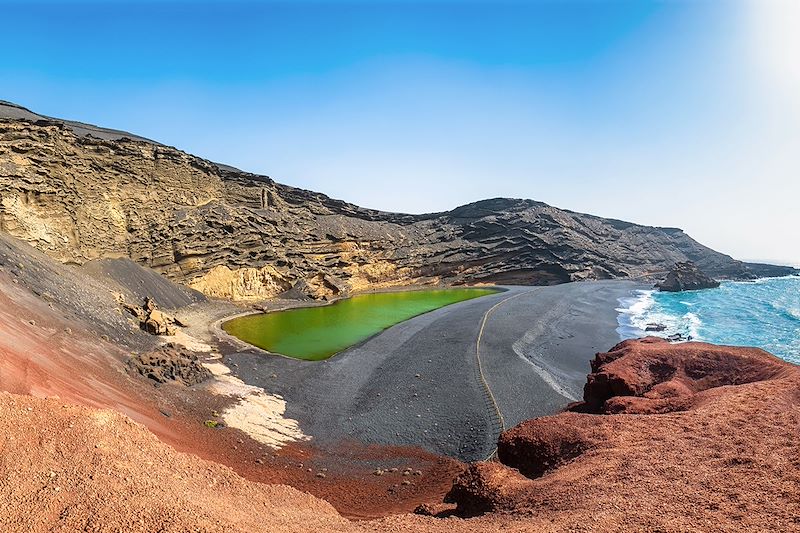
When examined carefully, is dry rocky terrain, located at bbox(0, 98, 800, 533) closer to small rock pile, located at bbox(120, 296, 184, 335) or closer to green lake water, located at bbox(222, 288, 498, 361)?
small rock pile, located at bbox(120, 296, 184, 335)

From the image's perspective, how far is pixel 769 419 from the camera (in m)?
7.02

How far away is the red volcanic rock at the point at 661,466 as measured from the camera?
4.94 metres

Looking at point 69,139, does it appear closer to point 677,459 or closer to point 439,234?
point 677,459

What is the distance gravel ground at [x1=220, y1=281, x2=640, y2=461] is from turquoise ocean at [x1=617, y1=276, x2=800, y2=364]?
Answer: 340 inches

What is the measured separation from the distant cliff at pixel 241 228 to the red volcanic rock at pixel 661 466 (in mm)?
34414

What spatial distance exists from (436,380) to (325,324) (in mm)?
18424

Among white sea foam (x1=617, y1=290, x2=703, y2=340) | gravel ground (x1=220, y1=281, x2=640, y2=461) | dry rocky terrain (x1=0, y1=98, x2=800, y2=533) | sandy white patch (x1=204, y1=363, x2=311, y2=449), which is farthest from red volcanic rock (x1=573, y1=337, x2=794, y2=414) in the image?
white sea foam (x1=617, y1=290, x2=703, y2=340)

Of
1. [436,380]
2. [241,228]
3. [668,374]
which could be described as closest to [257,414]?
[436,380]

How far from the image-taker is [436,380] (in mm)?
20016

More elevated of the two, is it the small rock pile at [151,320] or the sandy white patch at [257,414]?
the small rock pile at [151,320]

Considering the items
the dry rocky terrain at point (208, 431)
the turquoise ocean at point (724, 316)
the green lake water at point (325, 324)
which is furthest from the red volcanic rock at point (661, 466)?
the turquoise ocean at point (724, 316)

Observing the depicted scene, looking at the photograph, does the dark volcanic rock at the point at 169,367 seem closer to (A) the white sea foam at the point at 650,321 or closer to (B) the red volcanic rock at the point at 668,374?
(B) the red volcanic rock at the point at 668,374

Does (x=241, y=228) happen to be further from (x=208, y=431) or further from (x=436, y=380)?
(x=208, y=431)

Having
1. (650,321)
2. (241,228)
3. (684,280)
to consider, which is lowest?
(650,321)
